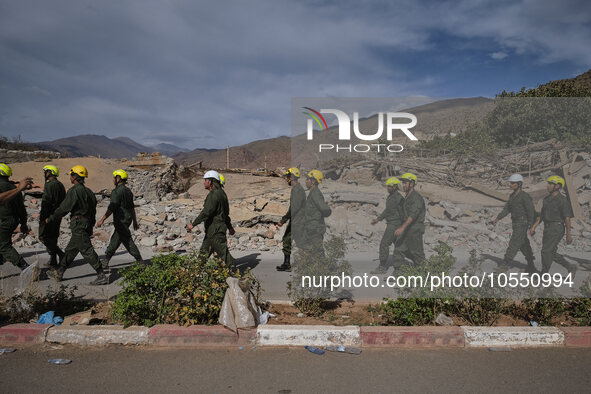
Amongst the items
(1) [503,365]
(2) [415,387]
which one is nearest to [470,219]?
(1) [503,365]

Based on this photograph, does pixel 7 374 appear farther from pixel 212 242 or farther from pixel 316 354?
pixel 212 242

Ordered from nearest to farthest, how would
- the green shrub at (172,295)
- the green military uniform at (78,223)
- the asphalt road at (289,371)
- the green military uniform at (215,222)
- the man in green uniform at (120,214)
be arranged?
the asphalt road at (289,371) < the green shrub at (172,295) < the green military uniform at (215,222) < the green military uniform at (78,223) < the man in green uniform at (120,214)

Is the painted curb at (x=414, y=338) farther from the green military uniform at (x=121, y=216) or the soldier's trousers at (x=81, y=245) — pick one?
the green military uniform at (x=121, y=216)

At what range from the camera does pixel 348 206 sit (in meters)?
5.45

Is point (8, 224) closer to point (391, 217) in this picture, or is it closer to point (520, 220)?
point (391, 217)

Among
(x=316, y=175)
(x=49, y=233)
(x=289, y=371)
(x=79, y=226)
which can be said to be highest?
(x=316, y=175)

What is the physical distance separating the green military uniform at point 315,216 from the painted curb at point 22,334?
9.88 ft

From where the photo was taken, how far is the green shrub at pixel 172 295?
3.70m

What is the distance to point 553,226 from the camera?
16.2ft

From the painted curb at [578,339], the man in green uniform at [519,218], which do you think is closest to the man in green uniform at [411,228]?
the man in green uniform at [519,218]

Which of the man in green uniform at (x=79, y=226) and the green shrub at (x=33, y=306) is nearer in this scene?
the green shrub at (x=33, y=306)

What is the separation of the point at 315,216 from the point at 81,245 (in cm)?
357

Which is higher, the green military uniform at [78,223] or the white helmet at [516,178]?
the white helmet at [516,178]

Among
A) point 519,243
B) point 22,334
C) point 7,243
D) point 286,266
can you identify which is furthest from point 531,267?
point 7,243
